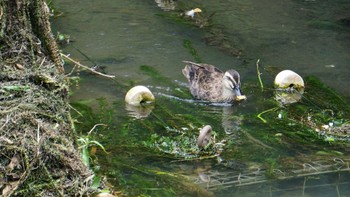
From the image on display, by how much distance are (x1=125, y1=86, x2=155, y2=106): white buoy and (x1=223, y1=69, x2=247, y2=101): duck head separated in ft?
3.61

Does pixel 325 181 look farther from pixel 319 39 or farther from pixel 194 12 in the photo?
pixel 194 12

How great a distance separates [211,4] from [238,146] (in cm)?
652

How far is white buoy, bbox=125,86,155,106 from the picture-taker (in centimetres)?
898

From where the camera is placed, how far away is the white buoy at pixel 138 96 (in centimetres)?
898

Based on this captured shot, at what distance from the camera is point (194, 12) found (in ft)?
43.0

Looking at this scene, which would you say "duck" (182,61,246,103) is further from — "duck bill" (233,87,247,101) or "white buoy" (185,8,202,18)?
"white buoy" (185,8,202,18)

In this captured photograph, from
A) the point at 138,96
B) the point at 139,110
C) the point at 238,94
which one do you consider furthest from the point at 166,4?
the point at 139,110

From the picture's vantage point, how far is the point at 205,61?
11.0 metres

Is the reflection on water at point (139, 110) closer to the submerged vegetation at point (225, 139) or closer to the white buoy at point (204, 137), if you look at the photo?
the submerged vegetation at point (225, 139)

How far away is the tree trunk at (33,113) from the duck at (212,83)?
3503 mm

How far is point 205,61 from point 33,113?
548cm

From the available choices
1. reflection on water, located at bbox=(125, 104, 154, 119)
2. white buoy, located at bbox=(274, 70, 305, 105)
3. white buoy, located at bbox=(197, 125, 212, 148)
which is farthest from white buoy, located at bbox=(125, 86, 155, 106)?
white buoy, located at bbox=(274, 70, 305, 105)

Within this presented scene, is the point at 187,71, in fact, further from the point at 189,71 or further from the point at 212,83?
the point at 212,83

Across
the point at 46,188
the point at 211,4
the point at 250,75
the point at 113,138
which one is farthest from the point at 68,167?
the point at 211,4
